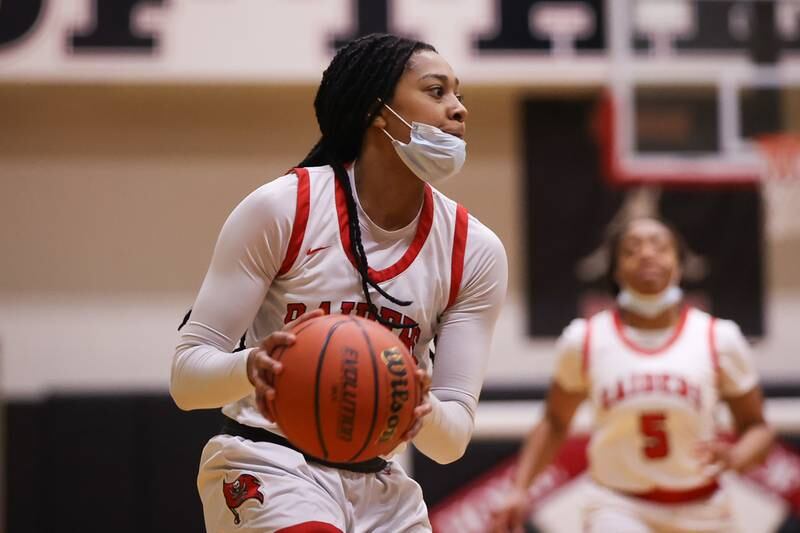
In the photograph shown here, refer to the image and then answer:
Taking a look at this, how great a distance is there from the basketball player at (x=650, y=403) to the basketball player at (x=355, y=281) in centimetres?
187

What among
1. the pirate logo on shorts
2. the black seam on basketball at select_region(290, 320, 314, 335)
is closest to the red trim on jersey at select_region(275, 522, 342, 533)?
the pirate logo on shorts

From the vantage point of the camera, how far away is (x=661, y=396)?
4.86 meters

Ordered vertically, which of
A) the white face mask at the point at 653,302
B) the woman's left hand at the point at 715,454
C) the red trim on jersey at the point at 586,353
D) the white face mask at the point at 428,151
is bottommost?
the woman's left hand at the point at 715,454

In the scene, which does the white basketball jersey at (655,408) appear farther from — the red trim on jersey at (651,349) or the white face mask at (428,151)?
the white face mask at (428,151)

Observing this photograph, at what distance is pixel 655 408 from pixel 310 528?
2678 millimetres

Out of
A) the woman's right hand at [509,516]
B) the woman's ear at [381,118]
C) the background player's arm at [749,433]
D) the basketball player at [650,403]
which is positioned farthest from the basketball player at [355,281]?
the background player's arm at [749,433]

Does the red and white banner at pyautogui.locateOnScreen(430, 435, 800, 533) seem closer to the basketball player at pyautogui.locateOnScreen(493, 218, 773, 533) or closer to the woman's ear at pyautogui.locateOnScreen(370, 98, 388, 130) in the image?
the basketball player at pyautogui.locateOnScreen(493, 218, 773, 533)

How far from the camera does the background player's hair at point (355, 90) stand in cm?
286

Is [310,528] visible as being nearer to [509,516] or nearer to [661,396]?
[509,516]

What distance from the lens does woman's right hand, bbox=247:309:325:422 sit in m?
2.38

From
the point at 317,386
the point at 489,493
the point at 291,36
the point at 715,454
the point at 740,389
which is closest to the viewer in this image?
the point at 317,386

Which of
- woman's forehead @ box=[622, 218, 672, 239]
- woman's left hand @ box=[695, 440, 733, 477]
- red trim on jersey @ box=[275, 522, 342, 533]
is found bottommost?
woman's left hand @ box=[695, 440, 733, 477]

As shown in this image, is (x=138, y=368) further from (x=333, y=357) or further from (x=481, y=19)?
(x=333, y=357)

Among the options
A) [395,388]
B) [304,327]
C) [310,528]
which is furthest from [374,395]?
[310,528]
